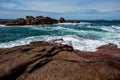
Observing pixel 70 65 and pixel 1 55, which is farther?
pixel 1 55

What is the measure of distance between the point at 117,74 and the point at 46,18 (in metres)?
53.5

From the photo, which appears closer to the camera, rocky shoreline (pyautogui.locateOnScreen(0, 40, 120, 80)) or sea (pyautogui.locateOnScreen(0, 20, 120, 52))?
rocky shoreline (pyautogui.locateOnScreen(0, 40, 120, 80))

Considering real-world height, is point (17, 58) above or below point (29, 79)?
above

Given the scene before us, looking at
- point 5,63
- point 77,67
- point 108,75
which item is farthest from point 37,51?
point 108,75

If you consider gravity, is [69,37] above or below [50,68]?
below

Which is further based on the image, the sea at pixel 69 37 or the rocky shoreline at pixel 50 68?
the sea at pixel 69 37

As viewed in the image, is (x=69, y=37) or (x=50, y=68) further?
(x=69, y=37)

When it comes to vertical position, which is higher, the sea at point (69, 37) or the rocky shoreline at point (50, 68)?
the rocky shoreline at point (50, 68)

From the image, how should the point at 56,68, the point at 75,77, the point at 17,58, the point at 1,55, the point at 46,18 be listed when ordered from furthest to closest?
the point at 46,18 < the point at 1,55 < the point at 17,58 < the point at 56,68 < the point at 75,77

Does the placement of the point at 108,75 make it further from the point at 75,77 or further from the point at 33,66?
the point at 33,66

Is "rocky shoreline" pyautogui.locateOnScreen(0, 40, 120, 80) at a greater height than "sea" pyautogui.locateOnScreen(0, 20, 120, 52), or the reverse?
"rocky shoreline" pyautogui.locateOnScreen(0, 40, 120, 80)

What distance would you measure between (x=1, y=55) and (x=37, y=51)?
4.37 ft

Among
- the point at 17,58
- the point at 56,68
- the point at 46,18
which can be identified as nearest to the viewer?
the point at 56,68

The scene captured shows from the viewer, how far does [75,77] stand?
15.8 ft
